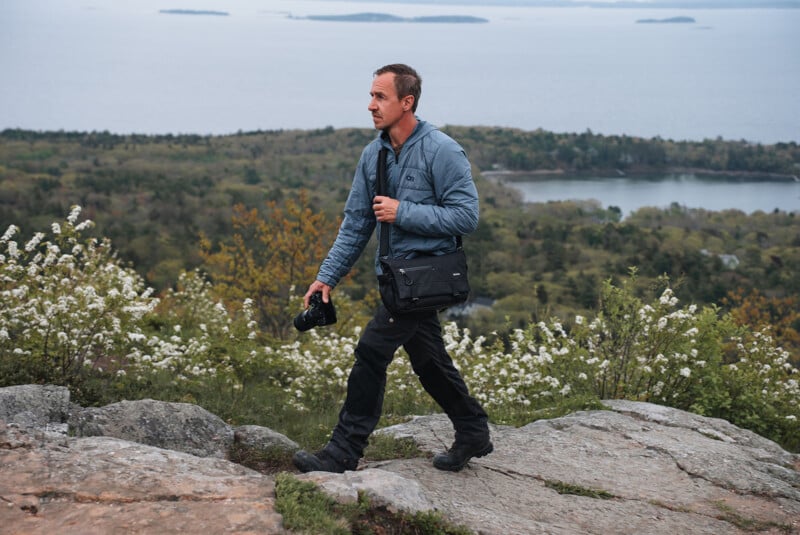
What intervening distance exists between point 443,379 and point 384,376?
358mm

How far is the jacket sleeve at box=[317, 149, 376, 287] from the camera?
4355mm

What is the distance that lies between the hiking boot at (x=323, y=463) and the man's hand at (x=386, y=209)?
1354mm

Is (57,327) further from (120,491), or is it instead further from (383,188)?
(383,188)

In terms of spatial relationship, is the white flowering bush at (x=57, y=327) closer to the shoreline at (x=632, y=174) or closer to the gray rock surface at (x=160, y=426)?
the gray rock surface at (x=160, y=426)

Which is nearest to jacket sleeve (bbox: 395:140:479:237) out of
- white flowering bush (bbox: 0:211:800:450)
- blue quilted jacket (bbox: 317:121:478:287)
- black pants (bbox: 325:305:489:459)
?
blue quilted jacket (bbox: 317:121:478:287)

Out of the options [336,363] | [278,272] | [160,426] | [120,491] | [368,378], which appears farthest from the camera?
[278,272]

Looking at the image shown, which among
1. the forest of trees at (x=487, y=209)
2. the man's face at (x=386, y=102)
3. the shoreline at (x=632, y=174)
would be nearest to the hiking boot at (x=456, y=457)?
the man's face at (x=386, y=102)

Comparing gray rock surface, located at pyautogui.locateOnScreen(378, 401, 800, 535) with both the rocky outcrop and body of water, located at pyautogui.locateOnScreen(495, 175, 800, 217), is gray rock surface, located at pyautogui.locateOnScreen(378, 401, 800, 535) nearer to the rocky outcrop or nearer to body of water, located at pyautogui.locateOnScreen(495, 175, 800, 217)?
the rocky outcrop

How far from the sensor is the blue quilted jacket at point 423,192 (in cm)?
409

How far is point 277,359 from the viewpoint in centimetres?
850

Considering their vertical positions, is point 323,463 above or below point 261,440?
above

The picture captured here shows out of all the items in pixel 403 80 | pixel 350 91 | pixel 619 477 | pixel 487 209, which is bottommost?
pixel 487 209

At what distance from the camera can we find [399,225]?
4.09 m

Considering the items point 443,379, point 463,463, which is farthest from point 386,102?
point 463,463
